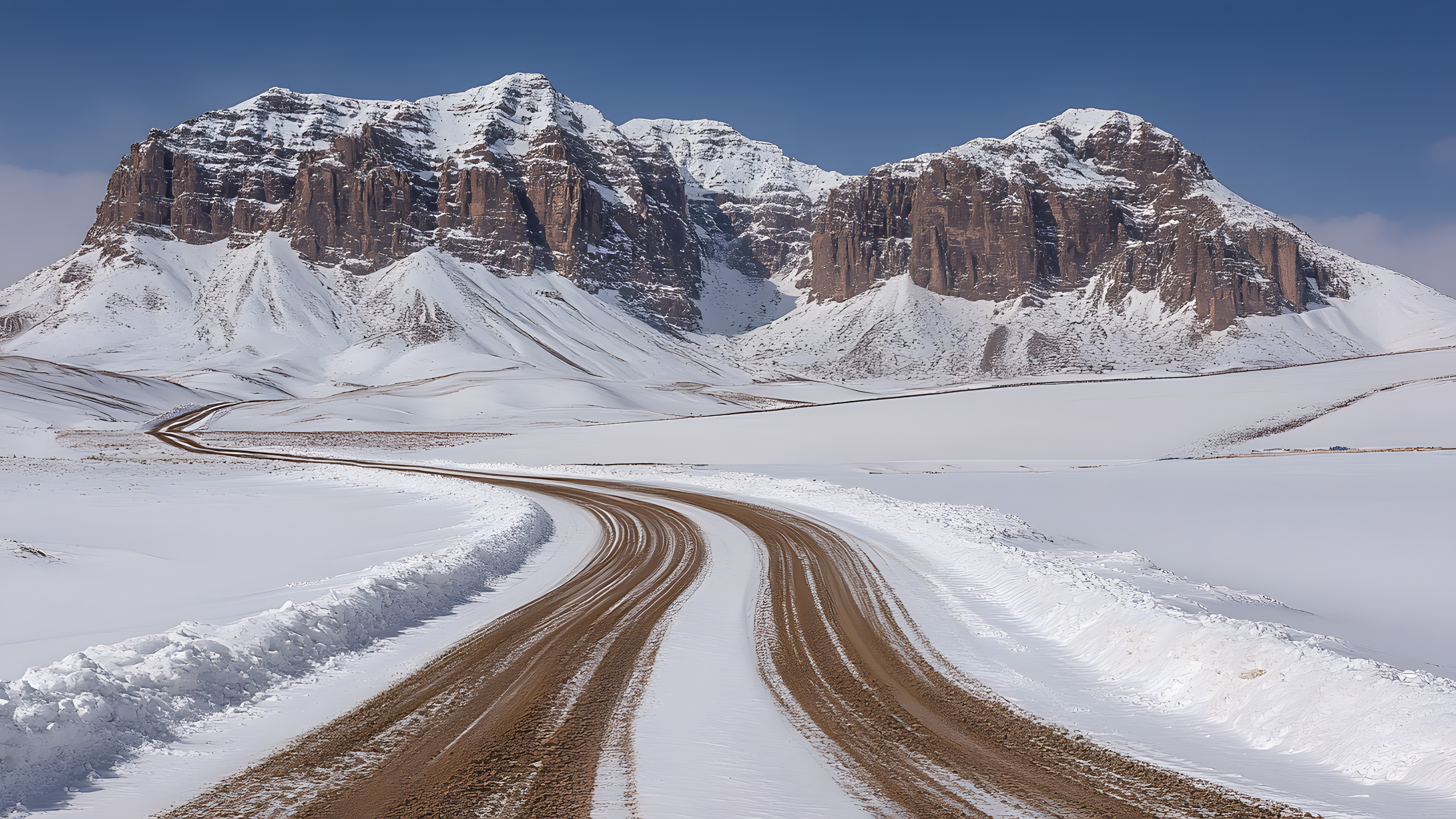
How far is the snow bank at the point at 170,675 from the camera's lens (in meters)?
4.96

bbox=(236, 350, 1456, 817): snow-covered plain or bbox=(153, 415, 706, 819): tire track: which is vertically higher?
bbox=(236, 350, 1456, 817): snow-covered plain

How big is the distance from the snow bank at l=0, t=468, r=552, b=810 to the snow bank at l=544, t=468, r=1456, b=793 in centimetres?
816

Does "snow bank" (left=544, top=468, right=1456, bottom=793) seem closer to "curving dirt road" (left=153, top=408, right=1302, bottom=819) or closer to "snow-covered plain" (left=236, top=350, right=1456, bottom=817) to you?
"snow-covered plain" (left=236, top=350, right=1456, bottom=817)

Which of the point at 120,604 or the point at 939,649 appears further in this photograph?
the point at 120,604

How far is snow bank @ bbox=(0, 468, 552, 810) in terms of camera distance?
4957mm

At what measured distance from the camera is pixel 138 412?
282 ft

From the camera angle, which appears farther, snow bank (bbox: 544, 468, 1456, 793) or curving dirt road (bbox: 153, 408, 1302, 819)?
snow bank (bbox: 544, 468, 1456, 793)

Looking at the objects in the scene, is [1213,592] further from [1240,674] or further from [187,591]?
[187,591]

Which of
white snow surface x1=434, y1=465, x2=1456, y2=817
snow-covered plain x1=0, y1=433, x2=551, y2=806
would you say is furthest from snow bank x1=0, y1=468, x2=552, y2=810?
white snow surface x1=434, y1=465, x2=1456, y2=817

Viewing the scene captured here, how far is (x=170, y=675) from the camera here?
20.9ft

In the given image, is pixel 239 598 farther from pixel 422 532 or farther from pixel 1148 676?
pixel 1148 676

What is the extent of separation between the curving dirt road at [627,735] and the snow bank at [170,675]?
1.20 metres

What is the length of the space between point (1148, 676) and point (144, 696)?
9.29 m

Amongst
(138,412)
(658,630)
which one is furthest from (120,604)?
(138,412)
